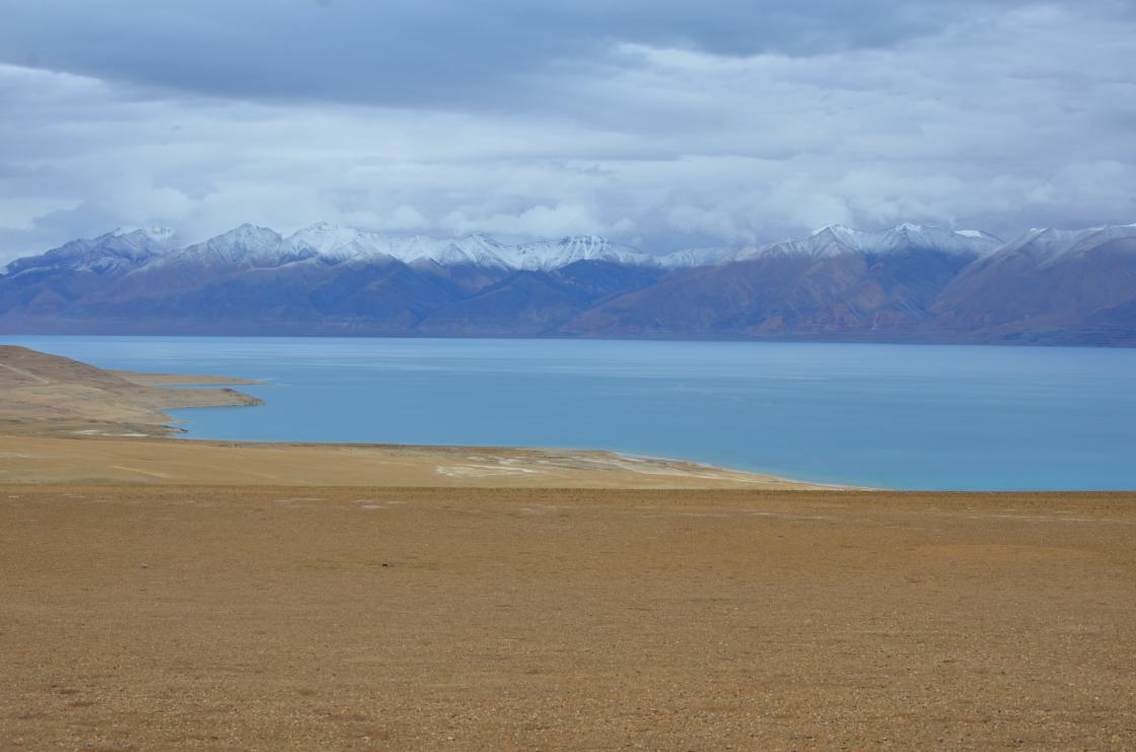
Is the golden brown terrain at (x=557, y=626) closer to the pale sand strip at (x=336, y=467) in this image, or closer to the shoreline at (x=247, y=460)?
the pale sand strip at (x=336, y=467)

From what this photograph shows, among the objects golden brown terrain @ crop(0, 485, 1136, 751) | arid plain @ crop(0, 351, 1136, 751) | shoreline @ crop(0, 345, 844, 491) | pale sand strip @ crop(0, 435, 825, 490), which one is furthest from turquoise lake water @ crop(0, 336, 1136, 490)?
golden brown terrain @ crop(0, 485, 1136, 751)

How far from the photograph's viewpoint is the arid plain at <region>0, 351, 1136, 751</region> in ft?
32.6

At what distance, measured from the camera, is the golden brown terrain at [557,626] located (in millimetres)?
9883

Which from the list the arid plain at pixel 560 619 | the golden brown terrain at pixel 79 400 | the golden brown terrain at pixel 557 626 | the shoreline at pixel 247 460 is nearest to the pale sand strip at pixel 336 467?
the shoreline at pixel 247 460

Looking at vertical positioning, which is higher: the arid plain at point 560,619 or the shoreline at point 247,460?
the arid plain at point 560,619

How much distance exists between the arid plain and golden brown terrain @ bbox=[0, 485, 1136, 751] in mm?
48

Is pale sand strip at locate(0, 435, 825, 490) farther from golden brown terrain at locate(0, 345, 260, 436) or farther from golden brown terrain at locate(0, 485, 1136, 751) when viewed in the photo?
golden brown terrain at locate(0, 345, 260, 436)

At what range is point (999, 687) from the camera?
36.8ft

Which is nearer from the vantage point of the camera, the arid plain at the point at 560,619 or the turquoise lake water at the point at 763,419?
the arid plain at the point at 560,619

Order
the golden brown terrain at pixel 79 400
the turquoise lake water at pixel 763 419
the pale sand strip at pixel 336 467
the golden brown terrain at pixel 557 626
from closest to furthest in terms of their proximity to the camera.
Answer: the golden brown terrain at pixel 557 626, the pale sand strip at pixel 336 467, the turquoise lake water at pixel 763 419, the golden brown terrain at pixel 79 400

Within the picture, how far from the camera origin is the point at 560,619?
47.4ft

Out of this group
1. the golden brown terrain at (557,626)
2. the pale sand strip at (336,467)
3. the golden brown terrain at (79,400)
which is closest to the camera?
the golden brown terrain at (557,626)

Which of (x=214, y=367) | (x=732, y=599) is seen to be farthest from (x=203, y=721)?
(x=214, y=367)

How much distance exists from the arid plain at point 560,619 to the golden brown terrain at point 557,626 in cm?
5
